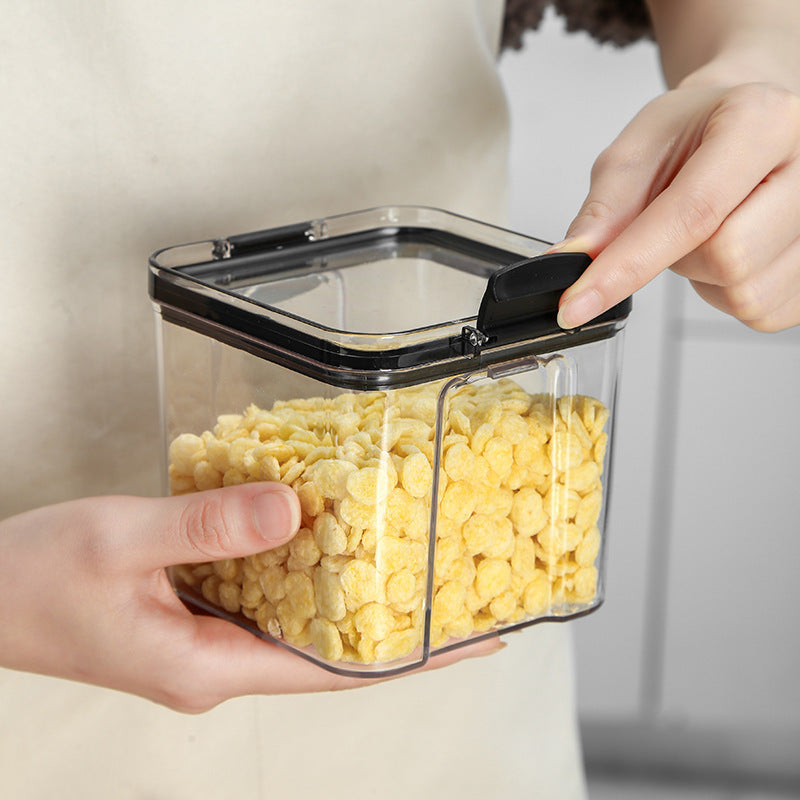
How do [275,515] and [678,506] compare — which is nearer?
[275,515]

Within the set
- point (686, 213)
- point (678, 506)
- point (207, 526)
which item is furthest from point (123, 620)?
point (678, 506)

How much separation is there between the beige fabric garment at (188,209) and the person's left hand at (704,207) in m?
0.18

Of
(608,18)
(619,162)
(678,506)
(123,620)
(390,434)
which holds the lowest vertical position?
(678,506)

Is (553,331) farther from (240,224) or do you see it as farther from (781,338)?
(781,338)

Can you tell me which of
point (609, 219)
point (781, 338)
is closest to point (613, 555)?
point (781, 338)

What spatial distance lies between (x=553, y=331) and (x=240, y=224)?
238 mm

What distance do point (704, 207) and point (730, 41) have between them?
8.7 inches

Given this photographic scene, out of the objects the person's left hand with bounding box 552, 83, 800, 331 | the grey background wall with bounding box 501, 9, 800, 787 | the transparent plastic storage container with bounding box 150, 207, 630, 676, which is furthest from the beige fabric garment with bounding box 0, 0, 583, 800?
the grey background wall with bounding box 501, 9, 800, 787

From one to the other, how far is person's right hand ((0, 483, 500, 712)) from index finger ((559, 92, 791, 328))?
0.58ft

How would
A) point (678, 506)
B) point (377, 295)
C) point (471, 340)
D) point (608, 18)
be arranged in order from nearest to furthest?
point (471, 340) < point (377, 295) < point (608, 18) < point (678, 506)

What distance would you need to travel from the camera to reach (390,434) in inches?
17.0

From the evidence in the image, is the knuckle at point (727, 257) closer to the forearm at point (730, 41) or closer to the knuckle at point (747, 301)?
the knuckle at point (747, 301)

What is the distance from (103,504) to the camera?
500 mm

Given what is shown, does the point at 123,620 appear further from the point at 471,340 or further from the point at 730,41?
the point at 730,41
